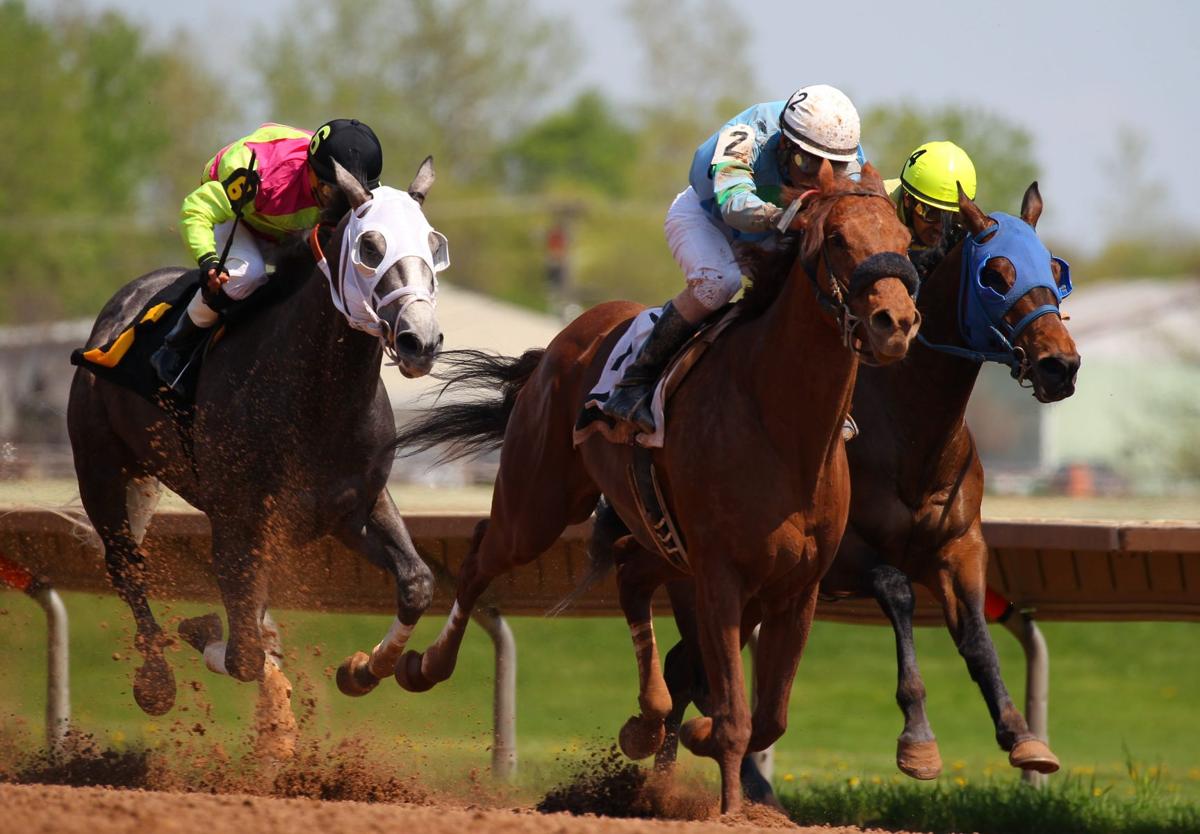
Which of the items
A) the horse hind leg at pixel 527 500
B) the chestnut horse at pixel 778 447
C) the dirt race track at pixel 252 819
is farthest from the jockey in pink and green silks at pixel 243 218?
the dirt race track at pixel 252 819

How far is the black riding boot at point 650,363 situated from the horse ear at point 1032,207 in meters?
1.33

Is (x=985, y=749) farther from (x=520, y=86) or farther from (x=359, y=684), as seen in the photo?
(x=520, y=86)

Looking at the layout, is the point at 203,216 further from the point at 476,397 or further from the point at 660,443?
the point at 660,443

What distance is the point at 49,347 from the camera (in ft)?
112

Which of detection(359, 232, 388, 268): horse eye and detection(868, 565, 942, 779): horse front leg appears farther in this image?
detection(359, 232, 388, 268): horse eye

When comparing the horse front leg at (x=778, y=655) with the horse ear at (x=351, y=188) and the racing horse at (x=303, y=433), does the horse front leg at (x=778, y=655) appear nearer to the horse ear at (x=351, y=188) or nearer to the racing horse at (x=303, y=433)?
the racing horse at (x=303, y=433)

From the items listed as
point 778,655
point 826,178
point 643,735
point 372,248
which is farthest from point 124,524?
point 826,178

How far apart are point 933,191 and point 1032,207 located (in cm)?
36

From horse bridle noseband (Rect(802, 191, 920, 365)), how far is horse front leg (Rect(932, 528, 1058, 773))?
1.42 m

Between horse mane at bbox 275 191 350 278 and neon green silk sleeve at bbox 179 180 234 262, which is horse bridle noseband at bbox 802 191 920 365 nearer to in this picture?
horse mane at bbox 275 191 350 278

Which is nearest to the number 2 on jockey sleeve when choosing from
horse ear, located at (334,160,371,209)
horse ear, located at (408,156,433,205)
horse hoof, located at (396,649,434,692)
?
horse ear, located at (408,156,433,205)

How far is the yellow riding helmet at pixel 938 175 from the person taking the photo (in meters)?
6.38

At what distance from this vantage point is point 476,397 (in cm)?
775

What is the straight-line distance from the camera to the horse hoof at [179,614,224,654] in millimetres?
7074
